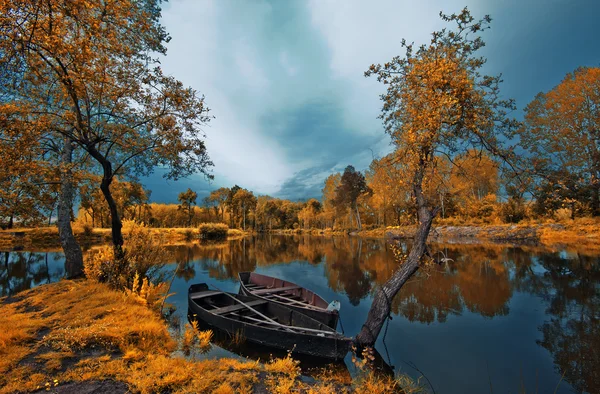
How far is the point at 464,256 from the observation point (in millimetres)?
19672

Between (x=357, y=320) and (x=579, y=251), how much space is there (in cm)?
2072

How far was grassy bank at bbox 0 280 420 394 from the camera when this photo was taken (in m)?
3.88

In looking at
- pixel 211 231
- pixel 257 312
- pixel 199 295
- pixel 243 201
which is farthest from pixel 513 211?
pixel 243 201

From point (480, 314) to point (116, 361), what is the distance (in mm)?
11152

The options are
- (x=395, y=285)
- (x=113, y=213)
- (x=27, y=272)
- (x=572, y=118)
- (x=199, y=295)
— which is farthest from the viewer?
(x=572, y=118)

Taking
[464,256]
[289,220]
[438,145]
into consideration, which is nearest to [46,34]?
[438,145]

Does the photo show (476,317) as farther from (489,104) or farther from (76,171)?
Result: (76,171)

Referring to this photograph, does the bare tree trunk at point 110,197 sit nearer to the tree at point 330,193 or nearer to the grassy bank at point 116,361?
the grassy bank at point 116,361

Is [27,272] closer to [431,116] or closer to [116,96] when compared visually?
[116,96]

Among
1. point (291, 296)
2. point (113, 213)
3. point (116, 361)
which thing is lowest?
point (291, 296)

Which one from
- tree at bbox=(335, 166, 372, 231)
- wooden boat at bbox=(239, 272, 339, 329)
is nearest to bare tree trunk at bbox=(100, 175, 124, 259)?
wooden boat at bbox=(239, 272, 339, 329)

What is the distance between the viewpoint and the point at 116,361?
450 centimetres

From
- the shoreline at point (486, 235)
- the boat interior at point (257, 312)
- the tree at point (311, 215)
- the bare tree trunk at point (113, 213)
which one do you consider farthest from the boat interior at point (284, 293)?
the tree at point (311, 215)

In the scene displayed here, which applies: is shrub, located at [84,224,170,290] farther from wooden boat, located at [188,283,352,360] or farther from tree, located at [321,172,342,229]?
tree, located at [321,172,342,229]
